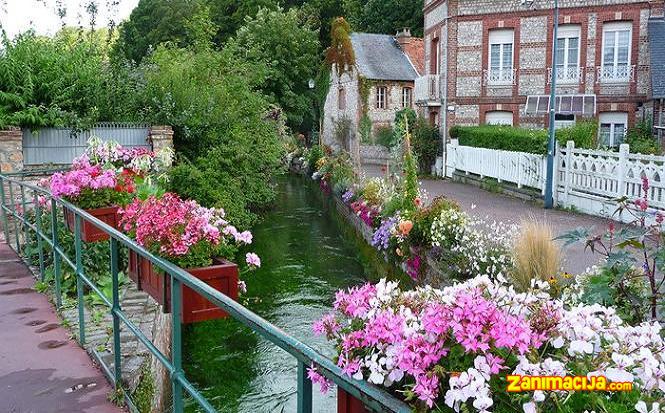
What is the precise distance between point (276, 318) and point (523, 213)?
6835 millimetres

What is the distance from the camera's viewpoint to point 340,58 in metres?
35.4

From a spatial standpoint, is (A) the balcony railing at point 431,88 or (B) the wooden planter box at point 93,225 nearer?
(B) the wooden planter box at point 93,225

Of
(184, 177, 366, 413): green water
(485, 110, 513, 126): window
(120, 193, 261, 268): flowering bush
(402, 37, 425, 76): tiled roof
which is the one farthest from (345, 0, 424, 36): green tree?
(120, 193, 261, 268): flowering bush

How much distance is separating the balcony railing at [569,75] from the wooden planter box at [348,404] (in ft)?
76.2

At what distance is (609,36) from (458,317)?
23.7 metres

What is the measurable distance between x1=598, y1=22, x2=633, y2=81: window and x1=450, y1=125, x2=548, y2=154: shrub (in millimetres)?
4650

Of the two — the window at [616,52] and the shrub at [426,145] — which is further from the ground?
the window at [616,52]

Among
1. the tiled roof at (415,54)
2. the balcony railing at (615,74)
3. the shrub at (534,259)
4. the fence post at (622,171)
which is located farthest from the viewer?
the tiled roof at (415,54)

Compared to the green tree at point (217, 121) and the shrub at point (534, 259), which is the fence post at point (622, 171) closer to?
the shrub at point (534, 259)

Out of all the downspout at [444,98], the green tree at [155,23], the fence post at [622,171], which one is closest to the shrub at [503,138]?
the downspout at [444,98]

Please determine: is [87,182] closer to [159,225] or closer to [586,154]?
[159,225]

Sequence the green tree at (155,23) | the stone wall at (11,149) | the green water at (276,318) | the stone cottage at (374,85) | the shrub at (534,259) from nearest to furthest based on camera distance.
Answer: the shrub at (534,259)
the green water at (276,318)
the stone wall at (11,149)
the stone cottage at (374,85)
the green tree at (155,23)

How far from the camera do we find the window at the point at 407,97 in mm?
36625

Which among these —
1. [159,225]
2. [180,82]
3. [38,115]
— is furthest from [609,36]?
[159,225]
